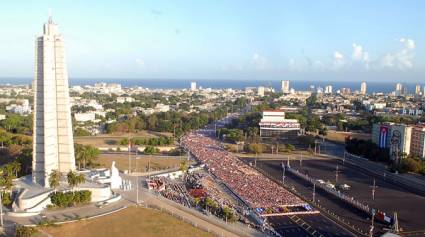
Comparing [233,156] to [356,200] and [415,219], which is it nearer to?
[356,200]

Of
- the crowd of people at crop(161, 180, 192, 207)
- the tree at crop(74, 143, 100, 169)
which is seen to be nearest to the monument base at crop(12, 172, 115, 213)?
the crowd of people at crop(161, 180, 192, 207)

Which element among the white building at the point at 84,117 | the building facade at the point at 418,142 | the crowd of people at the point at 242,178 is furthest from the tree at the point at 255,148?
the white building at the point at 84,117

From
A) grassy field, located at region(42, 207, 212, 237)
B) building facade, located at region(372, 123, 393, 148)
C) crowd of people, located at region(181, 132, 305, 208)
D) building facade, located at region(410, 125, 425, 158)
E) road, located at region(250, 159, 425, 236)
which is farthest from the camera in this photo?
building facade, located at region(372, 123, 393, 148)

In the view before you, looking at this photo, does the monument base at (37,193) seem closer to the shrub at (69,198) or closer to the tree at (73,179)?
the shrub at (69,198)

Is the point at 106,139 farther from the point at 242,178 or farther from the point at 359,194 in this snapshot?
the point at 359,194

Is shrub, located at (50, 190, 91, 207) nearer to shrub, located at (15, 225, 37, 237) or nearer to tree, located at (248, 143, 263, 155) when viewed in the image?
shrub, located at (15, 225, 37, 237)

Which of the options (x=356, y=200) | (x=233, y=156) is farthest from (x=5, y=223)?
(x=233, y=156)
